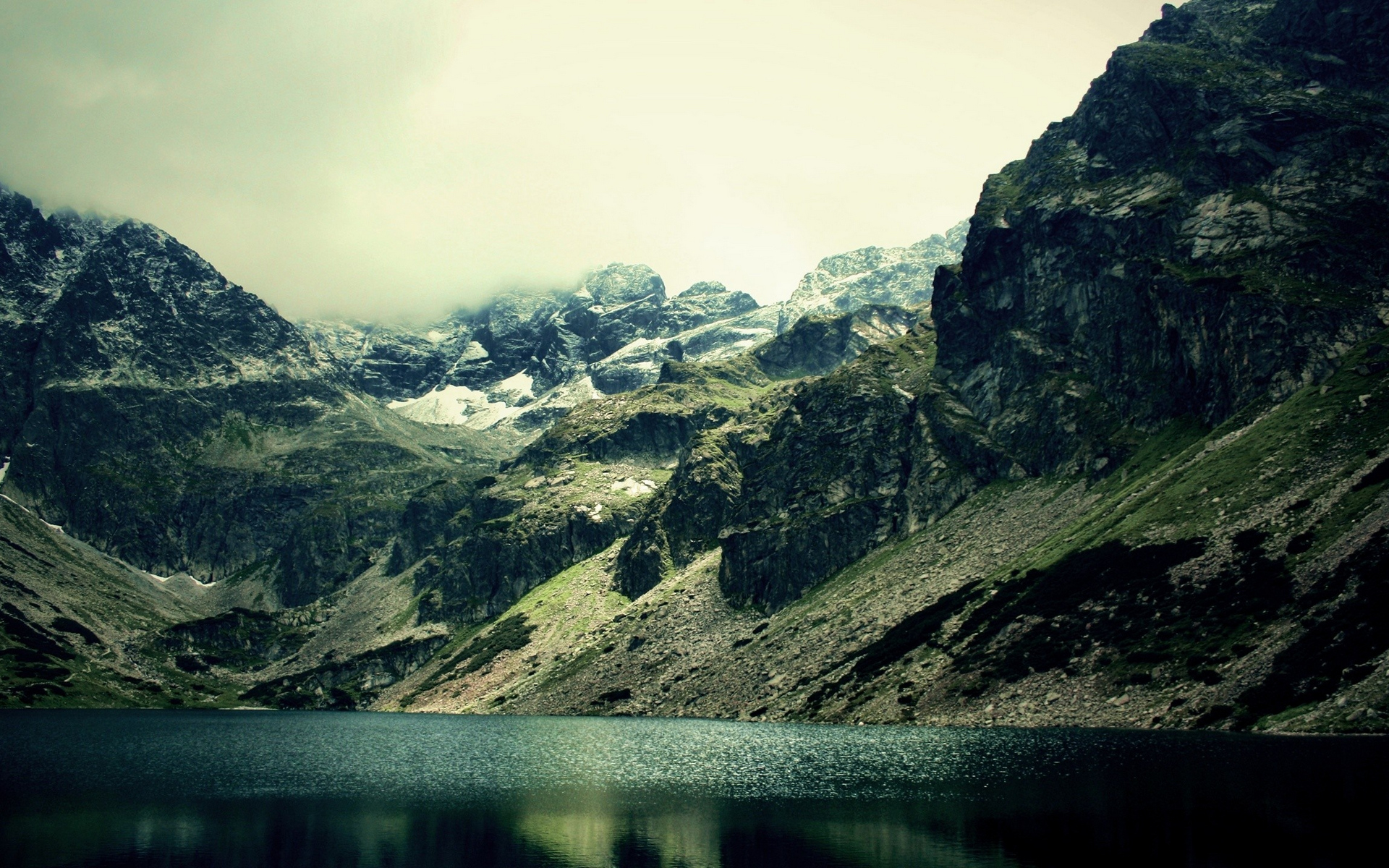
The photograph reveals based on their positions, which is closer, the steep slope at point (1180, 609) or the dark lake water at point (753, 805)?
the dark lake water at point (753, 805)

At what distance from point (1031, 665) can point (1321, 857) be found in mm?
93813

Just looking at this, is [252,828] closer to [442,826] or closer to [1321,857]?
[442,826]

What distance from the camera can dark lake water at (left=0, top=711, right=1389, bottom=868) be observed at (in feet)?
189

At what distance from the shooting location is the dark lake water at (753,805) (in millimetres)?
57469

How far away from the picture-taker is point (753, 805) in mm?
80375

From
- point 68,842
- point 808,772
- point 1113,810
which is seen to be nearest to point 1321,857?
point 1113,810

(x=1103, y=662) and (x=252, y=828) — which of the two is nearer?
(x=252, y=828)

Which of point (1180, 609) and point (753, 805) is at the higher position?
point (1180, 609)

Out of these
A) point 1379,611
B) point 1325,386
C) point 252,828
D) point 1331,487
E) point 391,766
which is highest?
point 1325,386

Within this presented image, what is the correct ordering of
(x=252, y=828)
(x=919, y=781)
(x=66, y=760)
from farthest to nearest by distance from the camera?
(x=66, y=760), (x=919, y=781), (x=252, y=828)

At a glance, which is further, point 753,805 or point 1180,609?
point 1180,609

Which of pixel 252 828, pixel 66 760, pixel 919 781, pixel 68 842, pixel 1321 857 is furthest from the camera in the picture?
pixel 66 760

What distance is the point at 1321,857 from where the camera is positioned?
48.6 m

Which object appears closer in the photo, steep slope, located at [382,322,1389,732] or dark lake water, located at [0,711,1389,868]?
dark lake water, located at [0,711,1389,868]
